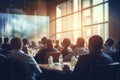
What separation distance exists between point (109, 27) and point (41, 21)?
7.76 metres

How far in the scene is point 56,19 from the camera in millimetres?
18469

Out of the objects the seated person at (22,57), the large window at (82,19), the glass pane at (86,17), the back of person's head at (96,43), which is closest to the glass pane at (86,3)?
the large window at (82,19)

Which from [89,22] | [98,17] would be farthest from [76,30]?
[98,17]

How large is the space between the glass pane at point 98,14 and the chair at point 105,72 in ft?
31.8

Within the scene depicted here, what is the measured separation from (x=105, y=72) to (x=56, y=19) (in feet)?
51.2

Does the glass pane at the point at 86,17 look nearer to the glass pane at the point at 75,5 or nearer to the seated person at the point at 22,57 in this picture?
the glass pane at the point at 75,5

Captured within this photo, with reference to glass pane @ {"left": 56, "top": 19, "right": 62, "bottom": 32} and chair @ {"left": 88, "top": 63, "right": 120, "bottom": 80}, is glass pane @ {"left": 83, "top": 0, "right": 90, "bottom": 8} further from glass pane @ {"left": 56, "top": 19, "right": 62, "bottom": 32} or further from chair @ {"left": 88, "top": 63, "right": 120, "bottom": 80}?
chair @ {"left": 88, "top": 63, "right": 120, "bottom": 80}

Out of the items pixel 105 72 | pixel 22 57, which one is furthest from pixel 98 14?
pixel 105 72

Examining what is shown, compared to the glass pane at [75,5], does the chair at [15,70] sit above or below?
below

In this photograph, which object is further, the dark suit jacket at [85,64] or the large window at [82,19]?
the large window at [82,19]

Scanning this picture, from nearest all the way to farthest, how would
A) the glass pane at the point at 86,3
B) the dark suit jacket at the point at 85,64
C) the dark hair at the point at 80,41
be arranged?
1. the dark suit jacket at the point at 85,64
2. the dark hair at the point at 80,41
3. the glass pane at the point at 86,3

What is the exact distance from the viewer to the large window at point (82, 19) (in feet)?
41.1

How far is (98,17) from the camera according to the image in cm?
1295

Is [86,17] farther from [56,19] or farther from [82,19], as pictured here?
[56,19]
